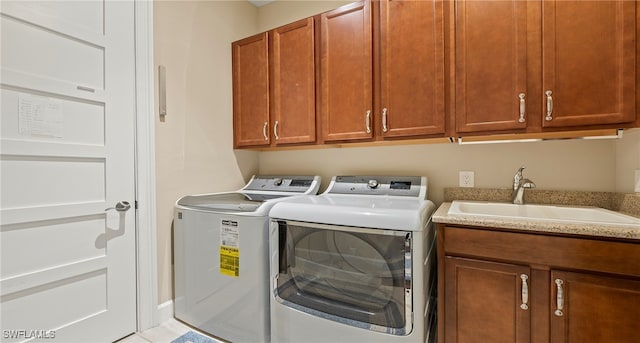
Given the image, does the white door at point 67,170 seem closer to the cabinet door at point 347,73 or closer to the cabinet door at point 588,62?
the cabinet door at point 347,73

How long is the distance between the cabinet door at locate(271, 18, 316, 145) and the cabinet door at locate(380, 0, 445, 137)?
1.80 ft

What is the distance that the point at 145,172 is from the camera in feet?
6.24

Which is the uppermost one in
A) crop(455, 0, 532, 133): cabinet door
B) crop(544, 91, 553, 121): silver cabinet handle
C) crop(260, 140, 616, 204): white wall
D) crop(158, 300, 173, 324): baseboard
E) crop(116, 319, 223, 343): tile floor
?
crop(455, 0, 532, 133): cabinet door

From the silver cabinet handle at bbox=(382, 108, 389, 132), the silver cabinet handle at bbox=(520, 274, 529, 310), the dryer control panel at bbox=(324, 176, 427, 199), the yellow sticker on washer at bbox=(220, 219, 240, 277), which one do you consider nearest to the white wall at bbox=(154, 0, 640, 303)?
the dryer control panel at bbox=(324, 176, 427, 199)

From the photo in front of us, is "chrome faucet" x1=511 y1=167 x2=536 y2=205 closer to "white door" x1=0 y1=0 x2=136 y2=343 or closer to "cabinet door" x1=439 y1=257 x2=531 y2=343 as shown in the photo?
"cabinet door" x1=439 y1=257 x2=531 y2=343

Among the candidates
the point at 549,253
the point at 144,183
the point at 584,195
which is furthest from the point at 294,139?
the point at 584,195

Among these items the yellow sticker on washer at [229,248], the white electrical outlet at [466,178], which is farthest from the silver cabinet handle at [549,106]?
the yellow sticker on washer at [229,248]

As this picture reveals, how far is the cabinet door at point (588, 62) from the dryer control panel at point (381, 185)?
2.60 feet

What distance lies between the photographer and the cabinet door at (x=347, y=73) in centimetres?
188

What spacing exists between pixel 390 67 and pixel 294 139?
2.83 ft

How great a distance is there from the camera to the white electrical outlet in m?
1.93

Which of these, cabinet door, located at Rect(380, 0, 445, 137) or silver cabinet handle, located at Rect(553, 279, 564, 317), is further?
cabinet door, located at Rect(380, 0, 445, 137)

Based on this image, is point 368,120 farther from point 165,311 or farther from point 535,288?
point 165,311

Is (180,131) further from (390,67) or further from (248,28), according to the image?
(390,67)
